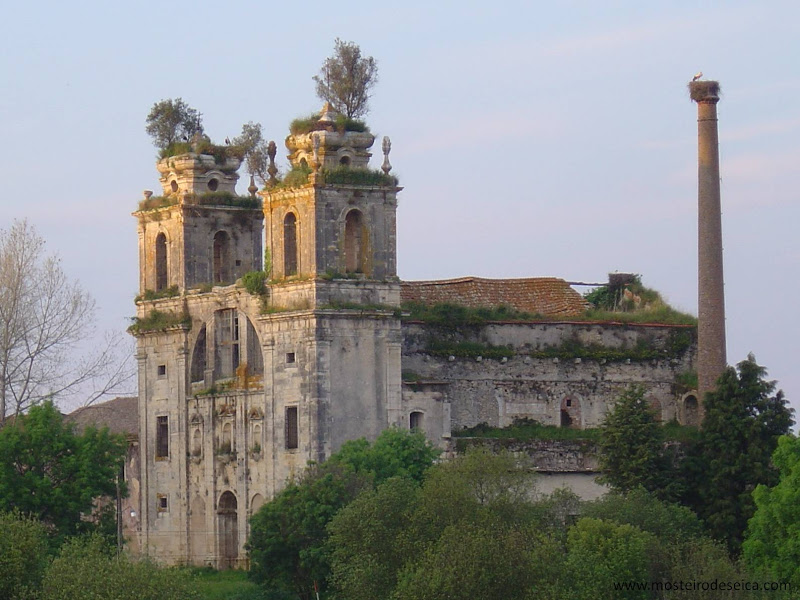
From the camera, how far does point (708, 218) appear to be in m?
78.6

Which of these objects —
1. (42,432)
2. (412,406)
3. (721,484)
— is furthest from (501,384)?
(42,432)

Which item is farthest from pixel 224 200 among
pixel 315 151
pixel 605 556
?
pixel 605 556

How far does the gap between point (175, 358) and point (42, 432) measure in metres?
7.17

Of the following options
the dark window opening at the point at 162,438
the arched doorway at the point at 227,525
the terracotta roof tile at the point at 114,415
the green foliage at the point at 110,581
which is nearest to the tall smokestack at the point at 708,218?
the arched doorway at the point at 227,525

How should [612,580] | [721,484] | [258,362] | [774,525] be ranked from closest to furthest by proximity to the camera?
[612,580], [774,525], [721,484], [258,362]

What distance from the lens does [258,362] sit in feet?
254

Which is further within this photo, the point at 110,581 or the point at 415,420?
the point at 415,420

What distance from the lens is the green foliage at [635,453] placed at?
71688mm

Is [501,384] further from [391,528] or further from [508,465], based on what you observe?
[391,528]

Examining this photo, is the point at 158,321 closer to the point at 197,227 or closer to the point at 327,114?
the point at 197,227

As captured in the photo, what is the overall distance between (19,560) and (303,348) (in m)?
16.3

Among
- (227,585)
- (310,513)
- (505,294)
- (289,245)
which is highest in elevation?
(289,245)

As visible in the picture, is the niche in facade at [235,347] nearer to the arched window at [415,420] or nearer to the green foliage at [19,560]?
the arched window at [415,420]

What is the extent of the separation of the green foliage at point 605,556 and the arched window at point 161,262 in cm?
2139
